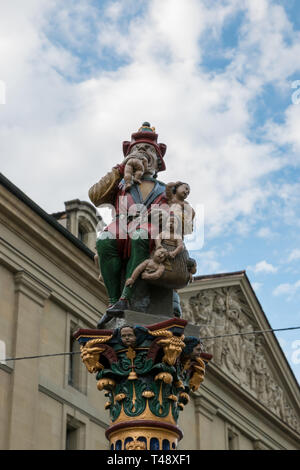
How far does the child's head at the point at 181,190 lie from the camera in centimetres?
637

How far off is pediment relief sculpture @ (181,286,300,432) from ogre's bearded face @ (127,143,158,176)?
80.2 ft

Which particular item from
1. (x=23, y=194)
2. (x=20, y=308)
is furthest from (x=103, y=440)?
(x=23, y=194)

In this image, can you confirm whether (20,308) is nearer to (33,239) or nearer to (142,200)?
(33,239)

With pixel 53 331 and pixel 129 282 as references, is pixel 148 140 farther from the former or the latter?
pixel 53 331

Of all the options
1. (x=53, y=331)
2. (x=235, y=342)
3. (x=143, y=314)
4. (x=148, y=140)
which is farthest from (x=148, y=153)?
(x=235, y=342)

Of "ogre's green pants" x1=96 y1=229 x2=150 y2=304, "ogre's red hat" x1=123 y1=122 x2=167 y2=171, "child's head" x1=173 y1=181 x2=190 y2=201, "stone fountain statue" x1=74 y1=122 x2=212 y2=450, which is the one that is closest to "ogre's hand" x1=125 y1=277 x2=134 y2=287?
"stone fountain statue" x1=74 y1=122 x2=212 y2=450

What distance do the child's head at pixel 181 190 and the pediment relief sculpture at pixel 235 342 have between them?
2494cm

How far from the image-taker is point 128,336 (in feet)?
18.3

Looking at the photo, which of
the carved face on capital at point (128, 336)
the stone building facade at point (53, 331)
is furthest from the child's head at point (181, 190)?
the stone building facade at point (53, 331)

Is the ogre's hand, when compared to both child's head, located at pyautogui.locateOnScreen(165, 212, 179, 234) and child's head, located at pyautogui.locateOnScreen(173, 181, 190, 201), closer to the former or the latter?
child's head, located at pyautogui.locateOnScreen(165, 212, 179, 234)

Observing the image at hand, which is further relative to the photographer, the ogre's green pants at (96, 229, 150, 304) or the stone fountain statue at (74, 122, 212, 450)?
the ogre's green pants at (96, 229, 150, 304)

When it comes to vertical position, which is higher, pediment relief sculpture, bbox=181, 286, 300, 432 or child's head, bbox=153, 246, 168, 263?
pediment relief sculpture, bbox=181, 286, 300, 432

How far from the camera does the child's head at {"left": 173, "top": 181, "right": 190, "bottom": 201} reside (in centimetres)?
637

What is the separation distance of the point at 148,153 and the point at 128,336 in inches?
74.3
